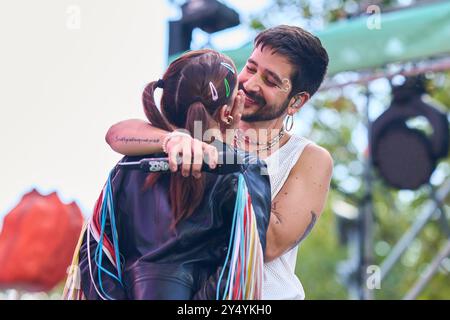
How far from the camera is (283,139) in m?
1.36

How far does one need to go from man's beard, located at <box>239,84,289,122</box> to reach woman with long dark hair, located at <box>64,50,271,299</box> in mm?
83

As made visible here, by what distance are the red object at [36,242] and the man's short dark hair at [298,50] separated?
2.69ft

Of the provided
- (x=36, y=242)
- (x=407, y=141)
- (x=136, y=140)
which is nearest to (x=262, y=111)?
(x=136, y=140)

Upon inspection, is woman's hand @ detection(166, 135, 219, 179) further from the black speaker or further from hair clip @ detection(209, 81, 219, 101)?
the black speaker

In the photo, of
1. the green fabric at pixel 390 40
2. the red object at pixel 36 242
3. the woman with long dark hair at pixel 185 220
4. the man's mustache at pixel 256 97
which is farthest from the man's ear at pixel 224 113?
the green fabric at pixel 390 40

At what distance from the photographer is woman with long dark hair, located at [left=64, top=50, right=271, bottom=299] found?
116 cm

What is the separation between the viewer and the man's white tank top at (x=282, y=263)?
4.13 feet

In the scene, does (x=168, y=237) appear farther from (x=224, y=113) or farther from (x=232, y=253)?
(x=224, y=113)

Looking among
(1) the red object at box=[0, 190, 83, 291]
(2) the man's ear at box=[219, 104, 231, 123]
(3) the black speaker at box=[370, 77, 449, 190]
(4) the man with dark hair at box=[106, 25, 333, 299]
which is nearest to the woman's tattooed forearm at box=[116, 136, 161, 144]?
(4) the man with dark hair at box=[106, 25, 333, 299]

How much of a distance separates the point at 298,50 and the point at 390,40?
4.50 feet

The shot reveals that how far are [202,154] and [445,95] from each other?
17.0 ft

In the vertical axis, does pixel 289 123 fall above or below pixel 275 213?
above

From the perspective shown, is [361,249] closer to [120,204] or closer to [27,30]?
[27,30]

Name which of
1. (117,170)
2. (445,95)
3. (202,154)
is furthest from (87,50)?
(445,95)
